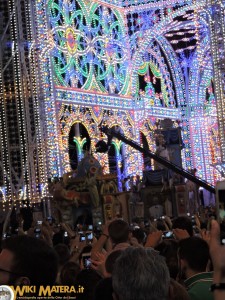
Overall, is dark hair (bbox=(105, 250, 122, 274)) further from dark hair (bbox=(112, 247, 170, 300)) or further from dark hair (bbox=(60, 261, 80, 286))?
dark hair (bbox=(112, 247, 170, 300))

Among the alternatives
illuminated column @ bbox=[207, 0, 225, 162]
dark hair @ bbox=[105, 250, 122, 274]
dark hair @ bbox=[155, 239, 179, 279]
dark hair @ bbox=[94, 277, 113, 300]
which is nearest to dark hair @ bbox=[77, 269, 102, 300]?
dark hair @ bbox=[105, 250, 122, 274]

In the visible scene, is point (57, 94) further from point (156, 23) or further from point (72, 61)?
point (156, 23)

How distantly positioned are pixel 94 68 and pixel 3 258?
3523cm

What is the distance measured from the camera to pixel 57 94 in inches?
1422

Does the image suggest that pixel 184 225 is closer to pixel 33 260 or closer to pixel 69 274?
pixel 69 274

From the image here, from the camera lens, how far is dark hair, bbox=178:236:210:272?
646 centimetres

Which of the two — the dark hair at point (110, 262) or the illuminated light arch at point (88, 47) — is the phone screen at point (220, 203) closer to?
the dark hair at point (110, 262)

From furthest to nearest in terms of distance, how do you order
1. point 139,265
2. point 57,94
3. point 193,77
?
point 193,77
point 57,94
point 139,265

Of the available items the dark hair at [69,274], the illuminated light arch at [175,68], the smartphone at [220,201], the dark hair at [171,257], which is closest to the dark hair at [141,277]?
the smartphone at [220,201]

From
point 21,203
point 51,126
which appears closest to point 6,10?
point 51,126

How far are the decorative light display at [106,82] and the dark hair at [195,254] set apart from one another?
1948cm
